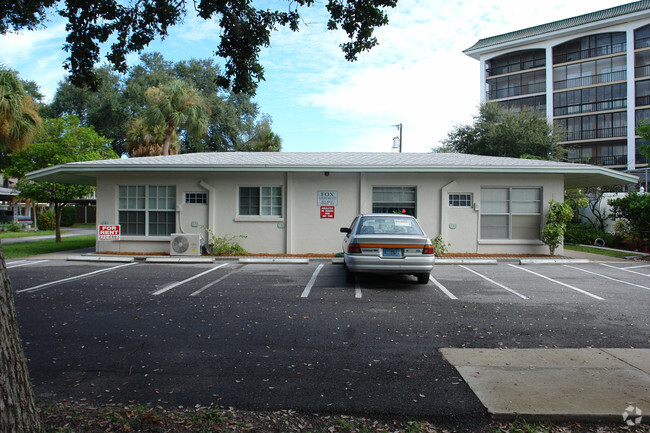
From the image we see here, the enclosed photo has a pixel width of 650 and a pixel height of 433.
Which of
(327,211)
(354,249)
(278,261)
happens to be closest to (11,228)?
(278,261)

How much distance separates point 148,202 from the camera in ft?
49.6

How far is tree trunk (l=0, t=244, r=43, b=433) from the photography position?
2301mm

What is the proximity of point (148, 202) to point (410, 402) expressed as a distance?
1364 cm

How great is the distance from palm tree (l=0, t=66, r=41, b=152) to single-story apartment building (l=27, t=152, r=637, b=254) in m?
4.62

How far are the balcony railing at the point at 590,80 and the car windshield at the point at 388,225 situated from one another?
4370 centimetres

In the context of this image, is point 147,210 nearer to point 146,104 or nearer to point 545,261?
point 545,261

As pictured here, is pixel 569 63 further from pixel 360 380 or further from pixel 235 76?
pixel 360 380

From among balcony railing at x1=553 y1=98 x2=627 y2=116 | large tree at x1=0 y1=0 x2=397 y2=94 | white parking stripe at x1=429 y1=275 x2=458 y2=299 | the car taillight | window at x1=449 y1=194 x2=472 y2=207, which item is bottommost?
white parking stripe at x1=429 y1=275 x2=458 y2=299

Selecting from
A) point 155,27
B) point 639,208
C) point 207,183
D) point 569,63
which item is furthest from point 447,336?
point 569,63

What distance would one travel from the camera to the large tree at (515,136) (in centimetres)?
3034

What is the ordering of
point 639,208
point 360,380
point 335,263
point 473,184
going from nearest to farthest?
1. point 360,380
2. point 335,263
3. point 473,184
4. point 639,208

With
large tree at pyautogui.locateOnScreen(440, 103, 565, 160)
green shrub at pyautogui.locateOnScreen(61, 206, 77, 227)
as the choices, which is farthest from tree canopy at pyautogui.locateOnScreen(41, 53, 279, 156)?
large tree at pyautogui.locateOnScreen(440, 103, 565, 160)

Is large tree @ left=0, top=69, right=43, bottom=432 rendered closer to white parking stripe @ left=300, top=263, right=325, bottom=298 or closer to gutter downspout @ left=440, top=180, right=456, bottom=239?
white parking stripe @ left=300, top=263, right=325, bottom=298

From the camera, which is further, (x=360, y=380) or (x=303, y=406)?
(x=360, y=380)
